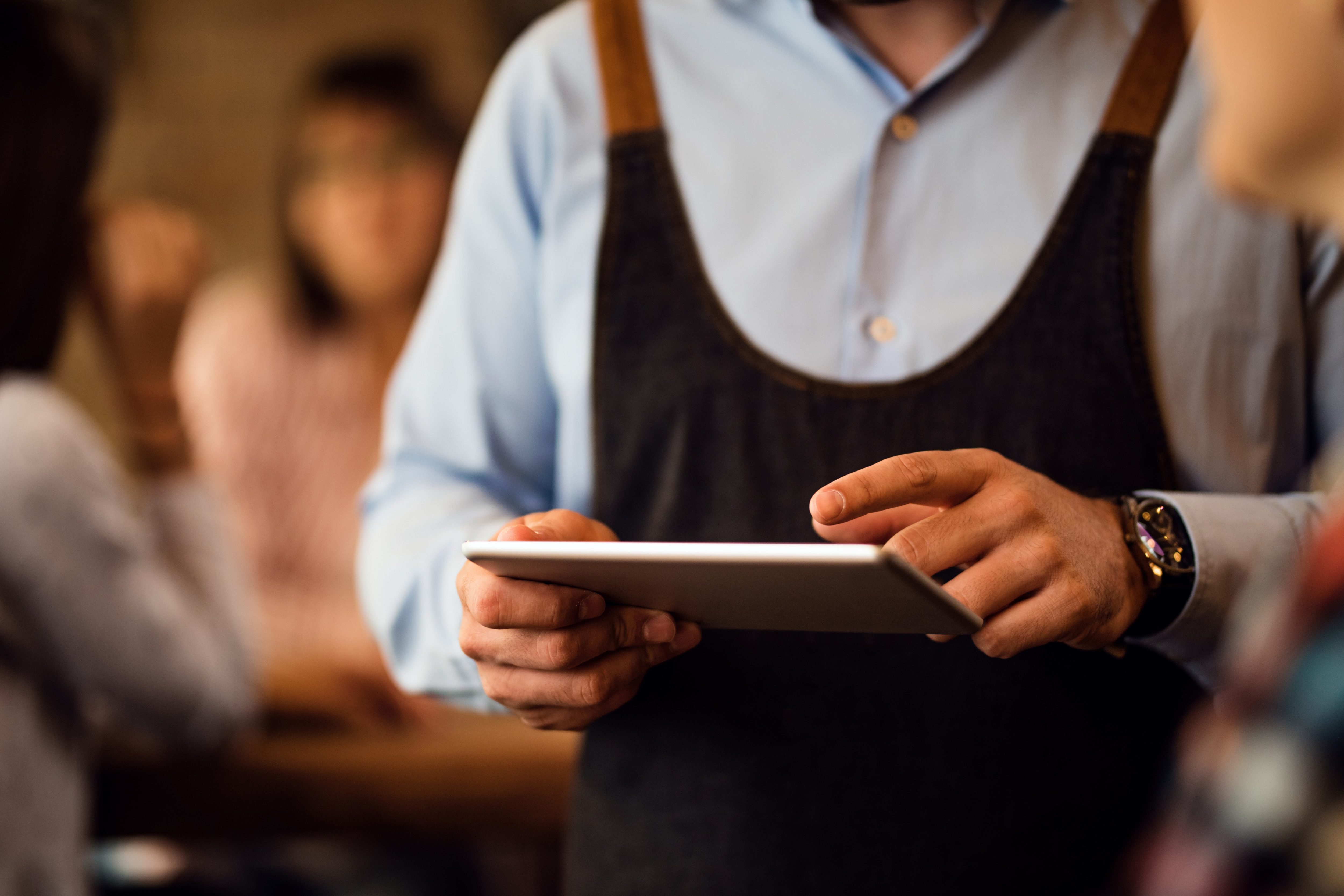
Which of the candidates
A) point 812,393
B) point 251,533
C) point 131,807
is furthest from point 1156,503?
point 251,533

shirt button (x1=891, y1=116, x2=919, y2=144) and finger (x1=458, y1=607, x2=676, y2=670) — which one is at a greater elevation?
shirt button (x1=891, y1=116, x2=919, y2=144)

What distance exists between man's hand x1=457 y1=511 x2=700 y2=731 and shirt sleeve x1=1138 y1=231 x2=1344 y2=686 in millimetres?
356

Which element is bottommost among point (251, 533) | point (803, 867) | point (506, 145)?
point (251, 533)

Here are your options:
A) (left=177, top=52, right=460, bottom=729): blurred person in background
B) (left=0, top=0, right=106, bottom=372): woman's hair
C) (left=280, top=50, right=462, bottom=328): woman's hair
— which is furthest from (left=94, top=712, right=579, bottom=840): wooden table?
(left=280, top=50, right=462, bottom=328): woman's hair

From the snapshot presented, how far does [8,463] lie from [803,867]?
97 centimetres

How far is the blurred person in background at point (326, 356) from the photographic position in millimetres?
2613

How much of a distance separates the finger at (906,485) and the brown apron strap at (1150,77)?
35cm

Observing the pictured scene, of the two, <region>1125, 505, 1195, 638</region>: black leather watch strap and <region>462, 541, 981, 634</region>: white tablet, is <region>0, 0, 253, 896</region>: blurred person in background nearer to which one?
<region>462, 541, 981, 634</region>: white tablet

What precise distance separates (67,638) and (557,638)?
2.96 ft

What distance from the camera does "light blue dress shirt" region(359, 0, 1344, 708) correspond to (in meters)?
0.81

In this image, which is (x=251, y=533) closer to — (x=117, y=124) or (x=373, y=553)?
(x=117, y=124)

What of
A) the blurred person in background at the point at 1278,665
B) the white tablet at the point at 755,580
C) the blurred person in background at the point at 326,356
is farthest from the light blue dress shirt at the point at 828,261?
the blurred person in background at the point at 326,356

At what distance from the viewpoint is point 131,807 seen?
1550 millimetres

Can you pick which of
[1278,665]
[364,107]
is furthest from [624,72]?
[364,107]
